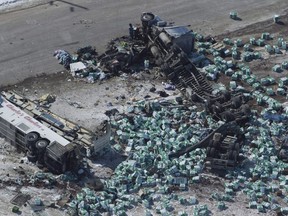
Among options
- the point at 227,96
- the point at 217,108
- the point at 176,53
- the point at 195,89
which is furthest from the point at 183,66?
the point at 217,108

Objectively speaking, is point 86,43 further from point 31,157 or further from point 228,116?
point 31,157

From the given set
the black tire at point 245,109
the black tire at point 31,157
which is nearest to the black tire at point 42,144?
the black tire at point 31,157

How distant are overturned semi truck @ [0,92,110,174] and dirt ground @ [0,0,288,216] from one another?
86 centimetres

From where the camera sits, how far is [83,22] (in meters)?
48.4

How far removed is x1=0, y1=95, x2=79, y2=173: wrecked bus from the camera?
116ft

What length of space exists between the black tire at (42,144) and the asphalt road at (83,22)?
844cm

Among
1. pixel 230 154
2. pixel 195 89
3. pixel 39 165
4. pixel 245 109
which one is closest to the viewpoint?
pixel 230 154

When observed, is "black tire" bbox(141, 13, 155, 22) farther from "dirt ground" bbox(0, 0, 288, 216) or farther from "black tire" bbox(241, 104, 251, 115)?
"black tire" bbox(241, 104, 251, 115)

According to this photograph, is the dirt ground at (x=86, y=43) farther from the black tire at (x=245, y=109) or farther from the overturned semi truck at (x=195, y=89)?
the black tire at (x=245, y=109)

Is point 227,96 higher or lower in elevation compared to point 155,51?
lower

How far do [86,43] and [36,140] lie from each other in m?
12.2

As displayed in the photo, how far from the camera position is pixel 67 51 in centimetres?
4559

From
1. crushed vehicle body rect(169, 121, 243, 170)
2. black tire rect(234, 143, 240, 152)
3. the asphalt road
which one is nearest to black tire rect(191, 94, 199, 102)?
crushed vehicle body rect(169, 121, 243, 170)

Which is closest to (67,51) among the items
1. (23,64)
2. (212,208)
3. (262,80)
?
(23,64)
